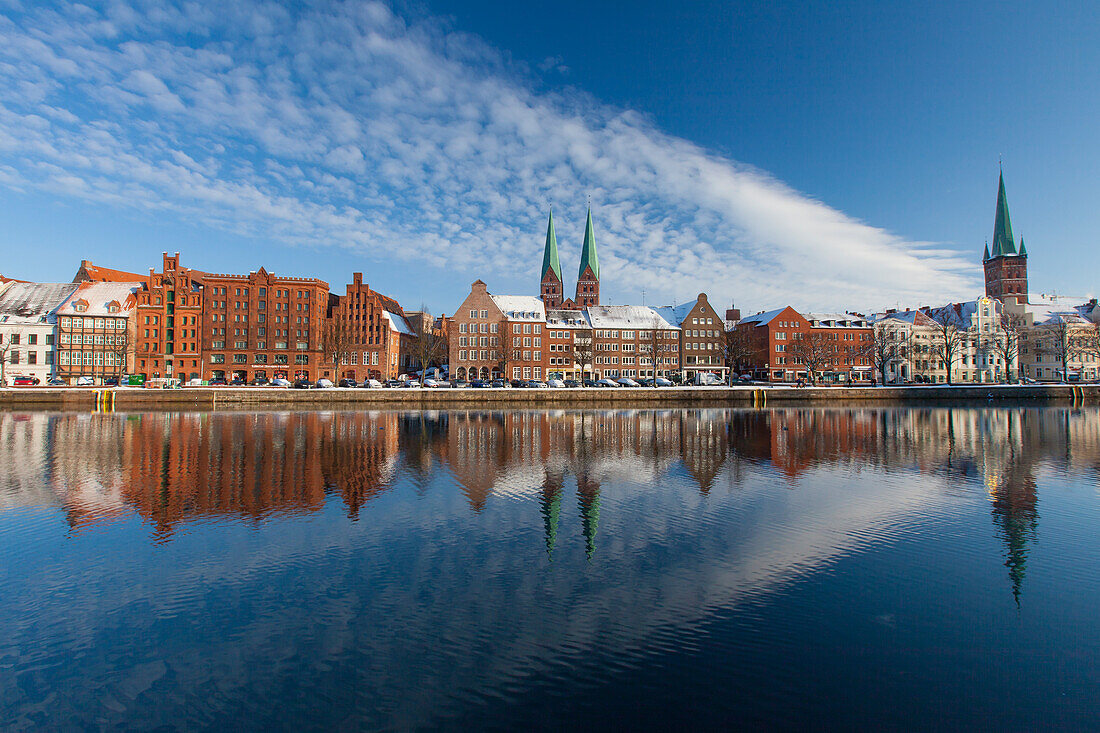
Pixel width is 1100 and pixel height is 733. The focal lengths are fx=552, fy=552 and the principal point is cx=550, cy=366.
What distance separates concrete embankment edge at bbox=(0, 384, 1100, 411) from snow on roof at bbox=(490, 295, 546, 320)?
30.2 meters

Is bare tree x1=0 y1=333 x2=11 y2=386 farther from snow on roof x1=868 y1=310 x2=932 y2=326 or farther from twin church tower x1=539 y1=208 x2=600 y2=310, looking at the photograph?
snow on roof x1=868 y1=310 x2=932 y2=326

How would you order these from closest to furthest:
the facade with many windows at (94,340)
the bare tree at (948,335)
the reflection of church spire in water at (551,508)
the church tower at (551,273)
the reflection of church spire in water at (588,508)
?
the reflection of church spire in water at (588,508), the reflection of church spire in water at (551,508), the facade with many windows at (94,340), the bare tree at (948,335), the church tower at (551,273)

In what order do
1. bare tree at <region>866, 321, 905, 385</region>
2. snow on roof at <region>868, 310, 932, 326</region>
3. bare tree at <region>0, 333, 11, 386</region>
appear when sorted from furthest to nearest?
snow on roof at <region>868, 310, 932, 326</region>
bare tree at <region>866, 321, 905, 385</region>
bare tree at <region>0, 333, 11, 386</region>

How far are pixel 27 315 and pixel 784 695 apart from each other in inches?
4521

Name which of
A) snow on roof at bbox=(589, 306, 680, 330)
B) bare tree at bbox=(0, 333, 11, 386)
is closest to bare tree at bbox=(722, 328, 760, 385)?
snow on roof at bbox=(589, 306, 680, 330)

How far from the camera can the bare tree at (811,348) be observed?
98.5 m

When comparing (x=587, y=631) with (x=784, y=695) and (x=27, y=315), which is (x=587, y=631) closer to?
(x=784, y=695)

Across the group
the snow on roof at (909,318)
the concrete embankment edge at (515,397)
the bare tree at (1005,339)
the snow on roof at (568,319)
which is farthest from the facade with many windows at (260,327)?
the bare tree at (1005,339)

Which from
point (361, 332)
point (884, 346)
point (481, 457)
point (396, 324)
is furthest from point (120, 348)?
point (884, 346)

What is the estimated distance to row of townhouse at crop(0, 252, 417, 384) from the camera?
84.2 metres

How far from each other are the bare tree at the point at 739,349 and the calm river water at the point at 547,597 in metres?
78.2

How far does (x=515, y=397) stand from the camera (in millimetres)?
68188

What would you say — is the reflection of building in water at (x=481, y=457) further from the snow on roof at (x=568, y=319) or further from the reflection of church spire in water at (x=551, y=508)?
the snow on roof at (x=568, y=319)

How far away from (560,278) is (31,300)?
95.3m
